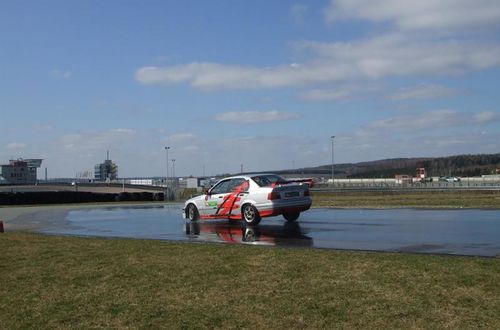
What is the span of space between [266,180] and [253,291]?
1063 cm

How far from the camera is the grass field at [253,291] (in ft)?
20.1

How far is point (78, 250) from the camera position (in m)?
11.3

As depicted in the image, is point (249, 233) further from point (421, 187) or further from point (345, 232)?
point (421, 187)

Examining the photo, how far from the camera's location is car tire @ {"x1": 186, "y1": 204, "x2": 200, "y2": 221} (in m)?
Result: 20.0

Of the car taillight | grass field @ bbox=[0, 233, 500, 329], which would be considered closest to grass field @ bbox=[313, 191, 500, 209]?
the car taillight

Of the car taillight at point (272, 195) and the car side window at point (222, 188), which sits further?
the car side window at point (222, 188)

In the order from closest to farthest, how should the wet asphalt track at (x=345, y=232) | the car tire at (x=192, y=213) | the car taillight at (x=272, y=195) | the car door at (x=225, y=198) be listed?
the wet asphalt track at (x=345, y=232), the car taillight at (x=272, y=195), the car door at (x=225, y=198), the car tire at (x=192, y=213)

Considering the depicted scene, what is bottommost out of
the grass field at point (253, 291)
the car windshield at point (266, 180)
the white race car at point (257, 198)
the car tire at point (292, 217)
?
the grass field at point (253, 291)

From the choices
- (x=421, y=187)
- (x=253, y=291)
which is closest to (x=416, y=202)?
(x=253, y=291)

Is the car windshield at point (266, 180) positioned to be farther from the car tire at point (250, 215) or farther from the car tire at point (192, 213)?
the car tire at point (192, 213)

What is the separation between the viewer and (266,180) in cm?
1783

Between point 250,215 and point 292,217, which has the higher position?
point 250,215

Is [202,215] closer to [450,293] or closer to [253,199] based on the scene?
[253,199]

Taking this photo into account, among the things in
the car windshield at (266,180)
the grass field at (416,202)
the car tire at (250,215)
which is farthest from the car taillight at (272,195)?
the grass field at (416,202)
